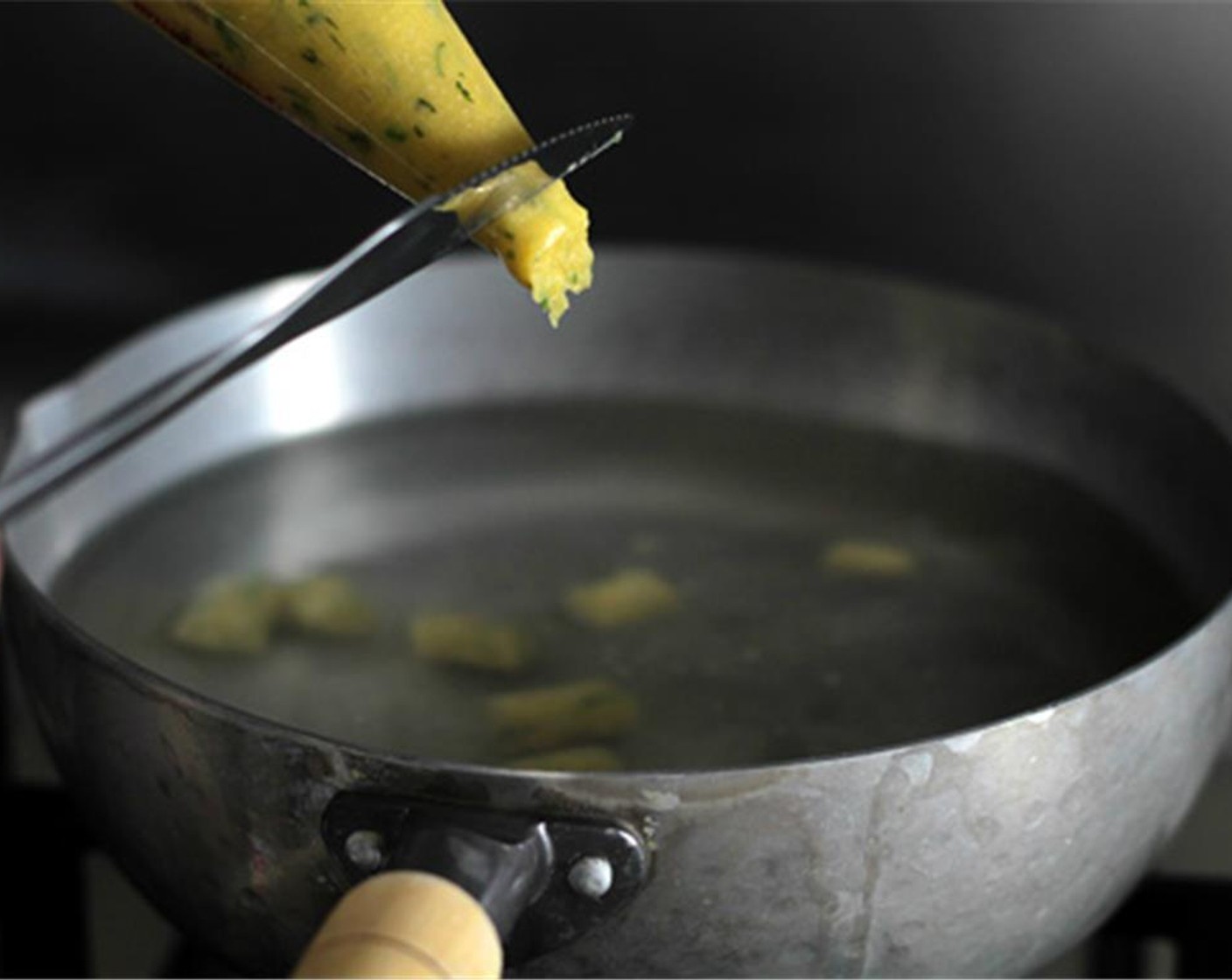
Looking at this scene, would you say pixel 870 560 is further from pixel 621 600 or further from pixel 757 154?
pixel 757 154

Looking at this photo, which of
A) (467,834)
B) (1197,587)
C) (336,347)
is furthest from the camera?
(336,347)

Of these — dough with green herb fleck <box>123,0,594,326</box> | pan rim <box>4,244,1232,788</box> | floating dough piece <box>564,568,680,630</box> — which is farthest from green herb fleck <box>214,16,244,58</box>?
floating dough piece <box>564,568,680,630</box>

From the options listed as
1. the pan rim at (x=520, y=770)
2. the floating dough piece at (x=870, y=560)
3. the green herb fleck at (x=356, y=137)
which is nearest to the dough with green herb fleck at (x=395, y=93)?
the green herb fleck at (x=356, y=137)

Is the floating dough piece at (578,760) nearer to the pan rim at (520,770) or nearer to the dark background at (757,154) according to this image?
the pan rim at (520,770)

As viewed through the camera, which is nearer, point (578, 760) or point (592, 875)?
point (592, 875)

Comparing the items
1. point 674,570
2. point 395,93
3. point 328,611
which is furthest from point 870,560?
Answer: point 395,93

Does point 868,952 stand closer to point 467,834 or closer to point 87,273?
point 467,834

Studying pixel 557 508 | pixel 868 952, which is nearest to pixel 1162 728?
pixel 868 952
